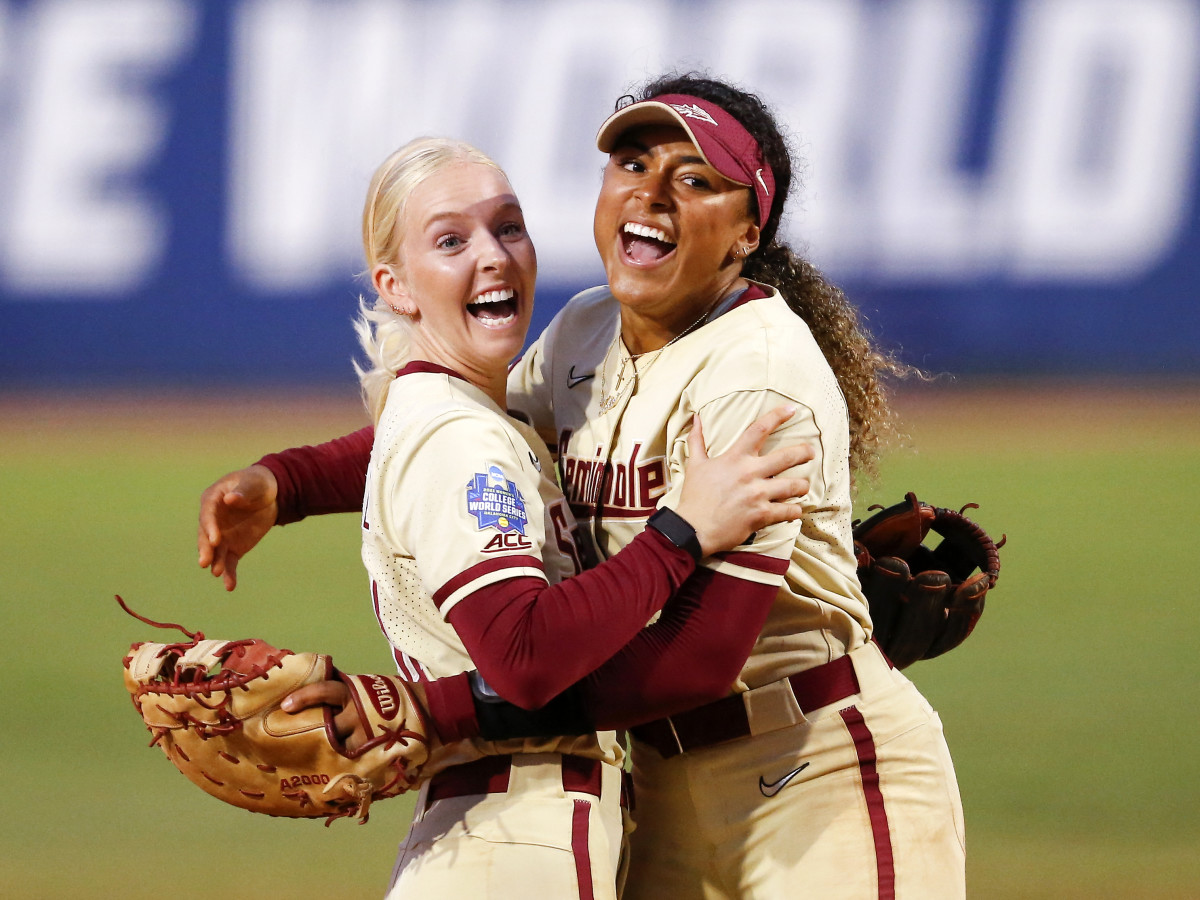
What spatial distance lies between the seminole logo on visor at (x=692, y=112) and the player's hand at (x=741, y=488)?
57 centimetres

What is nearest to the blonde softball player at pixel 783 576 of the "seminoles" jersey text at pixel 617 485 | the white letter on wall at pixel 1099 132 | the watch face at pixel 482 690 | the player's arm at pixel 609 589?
the "seminoles" jersey text at pixel 617 485

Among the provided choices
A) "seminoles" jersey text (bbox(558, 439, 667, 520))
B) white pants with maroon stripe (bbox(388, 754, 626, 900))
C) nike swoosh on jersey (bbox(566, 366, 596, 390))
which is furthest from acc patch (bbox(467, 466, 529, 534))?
nike swoosh on jersey (bbox(566, 366, 596, 390))

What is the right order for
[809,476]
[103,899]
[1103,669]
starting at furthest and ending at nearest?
1. [1103,669]
2. [103,899]
3. [809,476]

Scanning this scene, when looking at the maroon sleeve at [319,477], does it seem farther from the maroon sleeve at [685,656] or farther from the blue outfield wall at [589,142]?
the blue outfield wall at [589,142]

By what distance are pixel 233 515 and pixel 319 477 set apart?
0.64 ft

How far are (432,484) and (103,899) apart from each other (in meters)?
2.85

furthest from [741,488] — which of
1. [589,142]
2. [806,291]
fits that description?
[589,142]

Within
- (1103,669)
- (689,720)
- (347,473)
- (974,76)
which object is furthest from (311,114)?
(689,720)

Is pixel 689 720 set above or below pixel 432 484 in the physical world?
below

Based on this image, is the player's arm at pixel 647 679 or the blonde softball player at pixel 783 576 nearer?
the player's arm at pixel 647 679

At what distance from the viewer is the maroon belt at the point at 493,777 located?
2217 mm

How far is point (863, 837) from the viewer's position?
2.40m

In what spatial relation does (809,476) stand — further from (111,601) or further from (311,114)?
(311,114)

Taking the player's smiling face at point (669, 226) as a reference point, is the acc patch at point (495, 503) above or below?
below
